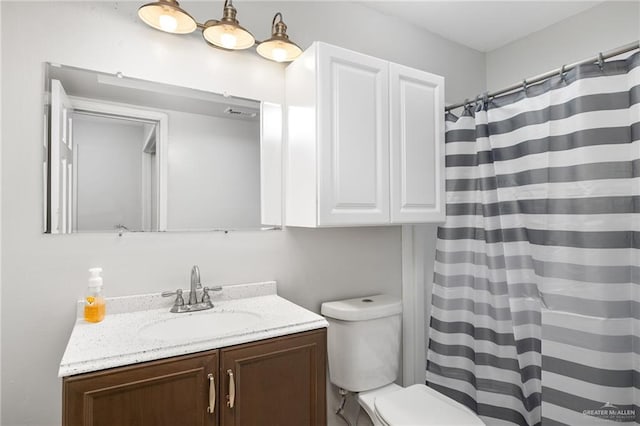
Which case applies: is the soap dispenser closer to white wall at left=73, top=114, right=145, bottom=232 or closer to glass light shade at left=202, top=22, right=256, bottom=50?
white wall at left=73, top=114, right=145, bottom=232

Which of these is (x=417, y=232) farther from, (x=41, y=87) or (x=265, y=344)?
(x=41, y=87)

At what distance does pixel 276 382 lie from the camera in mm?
1157

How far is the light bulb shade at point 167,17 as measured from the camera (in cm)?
130

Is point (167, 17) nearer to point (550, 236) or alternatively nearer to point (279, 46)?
point (279, 46)

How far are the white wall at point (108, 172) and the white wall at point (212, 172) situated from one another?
0.41 ft

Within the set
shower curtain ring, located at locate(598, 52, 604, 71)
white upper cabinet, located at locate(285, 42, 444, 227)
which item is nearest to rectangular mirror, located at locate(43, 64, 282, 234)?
white upper cabinet, located at locate(285, 42, 444, 227)

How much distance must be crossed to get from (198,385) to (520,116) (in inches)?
69.7

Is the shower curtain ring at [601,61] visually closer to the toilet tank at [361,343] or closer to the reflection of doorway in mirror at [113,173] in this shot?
the toilet tank at [361,343]

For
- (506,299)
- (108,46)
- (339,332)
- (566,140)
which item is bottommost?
(339,332)

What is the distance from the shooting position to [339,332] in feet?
5.55

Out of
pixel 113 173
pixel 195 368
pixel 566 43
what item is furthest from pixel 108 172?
pixel 566 43

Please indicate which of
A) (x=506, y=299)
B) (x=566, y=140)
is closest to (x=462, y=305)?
(x=506, y=299)

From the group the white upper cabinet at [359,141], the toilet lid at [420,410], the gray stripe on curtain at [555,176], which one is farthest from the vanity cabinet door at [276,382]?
the gray stripe on curtain at [555,176]

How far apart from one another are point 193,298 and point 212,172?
1.78 feet
